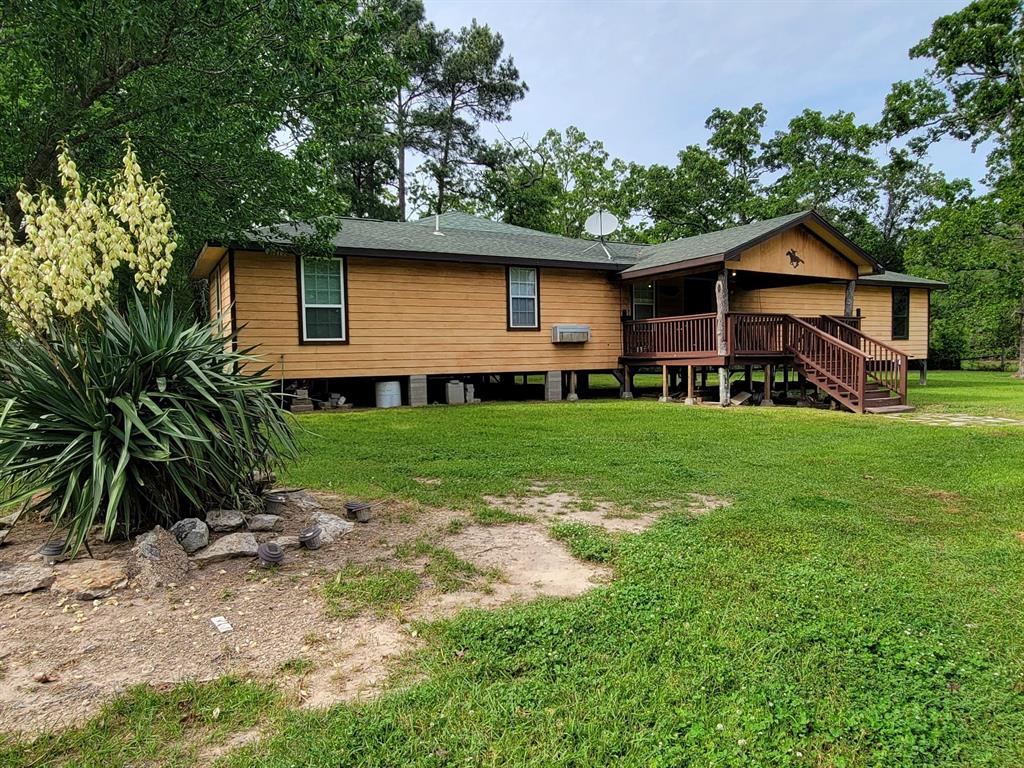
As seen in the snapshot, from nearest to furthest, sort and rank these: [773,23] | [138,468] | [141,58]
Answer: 1. [138,468]
2. [141,58]
3. [773,23]

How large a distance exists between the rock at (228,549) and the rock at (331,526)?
1.41ft

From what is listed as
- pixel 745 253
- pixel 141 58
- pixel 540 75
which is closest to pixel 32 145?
pixel 141 58

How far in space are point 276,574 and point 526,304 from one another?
34.1 feet

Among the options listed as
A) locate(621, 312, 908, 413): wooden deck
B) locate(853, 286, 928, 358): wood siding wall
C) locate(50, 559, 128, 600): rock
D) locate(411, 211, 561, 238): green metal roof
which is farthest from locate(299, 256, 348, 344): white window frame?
locate(853, 286, 928, 358): wood siding wall

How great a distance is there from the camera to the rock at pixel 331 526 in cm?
366

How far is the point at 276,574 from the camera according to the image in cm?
311

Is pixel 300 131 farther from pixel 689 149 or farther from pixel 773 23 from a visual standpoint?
pixel 689 149

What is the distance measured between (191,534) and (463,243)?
1045 centimetres

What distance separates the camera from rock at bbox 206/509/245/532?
3586mm

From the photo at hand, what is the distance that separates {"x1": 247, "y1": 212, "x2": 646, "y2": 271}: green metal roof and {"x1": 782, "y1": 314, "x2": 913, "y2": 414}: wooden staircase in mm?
4219

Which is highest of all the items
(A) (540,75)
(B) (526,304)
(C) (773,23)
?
(A) (540,75)

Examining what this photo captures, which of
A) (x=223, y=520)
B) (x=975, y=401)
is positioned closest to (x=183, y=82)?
(x=223, y=520)

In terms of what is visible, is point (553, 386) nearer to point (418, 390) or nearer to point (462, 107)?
point (418, 390)

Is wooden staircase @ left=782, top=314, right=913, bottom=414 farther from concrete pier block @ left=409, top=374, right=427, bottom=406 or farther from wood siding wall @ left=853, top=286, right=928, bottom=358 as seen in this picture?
concrete pier block @ left=409, top=374, right=427, bottom=406
